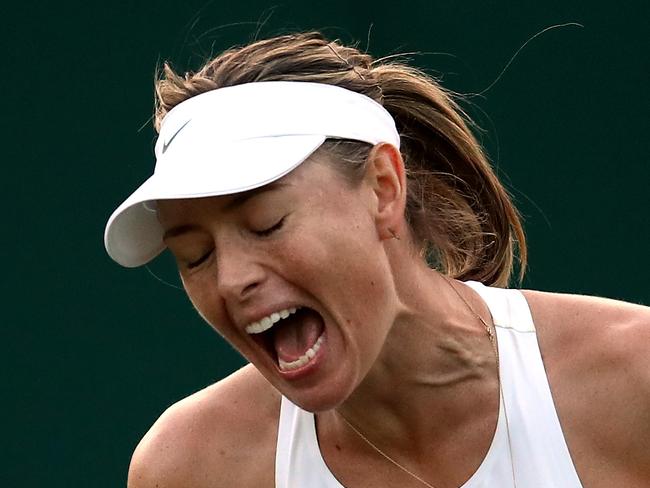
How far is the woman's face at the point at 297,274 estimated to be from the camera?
215 centimetres

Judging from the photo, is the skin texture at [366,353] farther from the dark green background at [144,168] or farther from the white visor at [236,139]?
the dark green background at [144,168]

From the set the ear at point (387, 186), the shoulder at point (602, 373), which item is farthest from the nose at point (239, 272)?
the shoulder at point (602, 373)

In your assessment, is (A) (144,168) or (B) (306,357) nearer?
(B) (306,357)

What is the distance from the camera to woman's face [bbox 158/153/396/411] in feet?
7.06

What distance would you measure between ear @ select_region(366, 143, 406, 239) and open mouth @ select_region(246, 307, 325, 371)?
6.9 inches

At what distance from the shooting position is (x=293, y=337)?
2285mm

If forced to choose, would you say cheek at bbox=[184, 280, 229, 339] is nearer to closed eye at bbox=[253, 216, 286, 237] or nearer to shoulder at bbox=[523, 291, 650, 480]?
closed eye at bbox=[253, 216, 286, 237]

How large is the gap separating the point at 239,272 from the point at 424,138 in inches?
26.9

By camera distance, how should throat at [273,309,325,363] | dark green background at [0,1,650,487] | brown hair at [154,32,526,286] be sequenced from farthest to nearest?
1. dark green background at [0,1,650,487]
2. brown hair at [154,32,526,286]
3. throat at [273,309,325,363]

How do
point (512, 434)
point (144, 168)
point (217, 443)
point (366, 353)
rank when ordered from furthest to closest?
1. point (144, 168)
2. point (217, 443)
3. point (512, 434)
4. point (366, 353)

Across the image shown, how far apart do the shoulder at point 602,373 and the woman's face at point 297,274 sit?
38cm

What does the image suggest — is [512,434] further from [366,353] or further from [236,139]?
[236,139]

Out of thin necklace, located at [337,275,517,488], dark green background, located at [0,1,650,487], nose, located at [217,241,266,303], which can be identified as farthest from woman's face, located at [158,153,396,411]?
dark green background, located at [0,1,650,487]

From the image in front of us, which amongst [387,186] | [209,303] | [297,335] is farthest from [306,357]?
[387,186]
